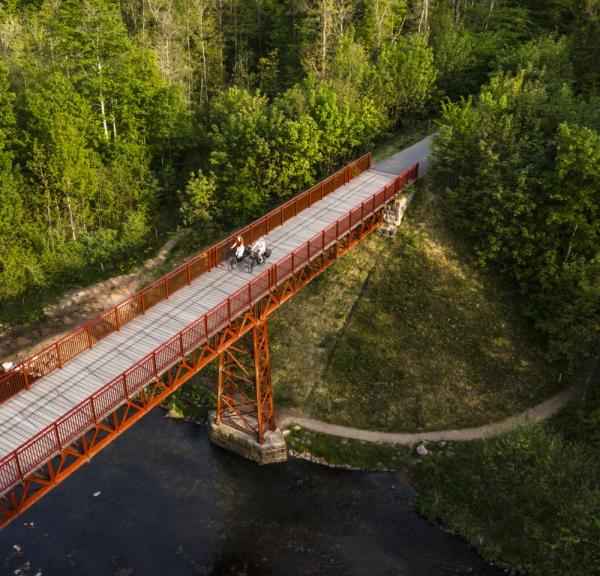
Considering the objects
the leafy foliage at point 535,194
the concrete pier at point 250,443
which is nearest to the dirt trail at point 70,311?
the concrete pier at point 250,443

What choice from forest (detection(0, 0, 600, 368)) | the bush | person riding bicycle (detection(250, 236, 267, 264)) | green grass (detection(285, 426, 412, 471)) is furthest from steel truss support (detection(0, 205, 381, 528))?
the bush

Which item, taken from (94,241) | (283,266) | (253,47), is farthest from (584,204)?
(253,47)

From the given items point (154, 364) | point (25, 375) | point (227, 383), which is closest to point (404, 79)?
point (227, 383)

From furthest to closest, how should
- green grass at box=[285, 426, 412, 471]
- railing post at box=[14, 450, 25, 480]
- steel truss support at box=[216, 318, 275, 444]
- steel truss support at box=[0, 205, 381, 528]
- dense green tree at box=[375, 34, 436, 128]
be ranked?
dense green tree at box=[375, 34, 436, 128] → green grass at box=[285, 426, 412, 471] → steel truss support at box=[216, 318, 275, 444] → steel truss support at box=[0, 205, 381, 528] → railing post at box=[14, 450, 25, 480]

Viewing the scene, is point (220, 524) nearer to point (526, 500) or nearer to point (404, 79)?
point (526, 500)

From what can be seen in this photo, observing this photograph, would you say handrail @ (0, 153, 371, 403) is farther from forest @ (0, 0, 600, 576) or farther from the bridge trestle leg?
forest @ (0, 0, 600, 576)

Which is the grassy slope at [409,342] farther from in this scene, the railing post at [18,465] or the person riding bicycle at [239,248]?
the railing post at [18,465]
